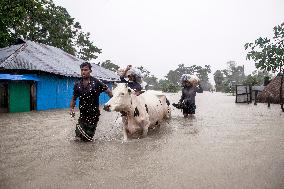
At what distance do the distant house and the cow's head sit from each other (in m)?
10.6

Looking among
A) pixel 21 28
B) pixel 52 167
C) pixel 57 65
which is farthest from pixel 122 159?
pixel 21 28

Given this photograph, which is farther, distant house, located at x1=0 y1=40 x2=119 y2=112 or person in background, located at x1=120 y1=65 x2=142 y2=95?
distant house, located at x1=0 y1=40 x2=119 y2=112

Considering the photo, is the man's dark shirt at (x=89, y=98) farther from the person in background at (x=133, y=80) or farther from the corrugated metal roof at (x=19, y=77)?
the corrugated metal roof at (x=19, y=77)

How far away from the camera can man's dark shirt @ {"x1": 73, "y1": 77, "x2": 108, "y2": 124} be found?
6594mm

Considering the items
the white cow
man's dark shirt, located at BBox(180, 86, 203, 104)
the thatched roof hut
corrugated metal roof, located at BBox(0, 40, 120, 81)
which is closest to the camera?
the white cow

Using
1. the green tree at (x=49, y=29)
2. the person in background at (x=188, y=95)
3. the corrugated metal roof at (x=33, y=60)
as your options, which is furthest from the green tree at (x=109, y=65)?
the person in background at (x=188, y=95)

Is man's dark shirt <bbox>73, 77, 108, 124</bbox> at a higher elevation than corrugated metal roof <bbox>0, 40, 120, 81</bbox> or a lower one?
lower

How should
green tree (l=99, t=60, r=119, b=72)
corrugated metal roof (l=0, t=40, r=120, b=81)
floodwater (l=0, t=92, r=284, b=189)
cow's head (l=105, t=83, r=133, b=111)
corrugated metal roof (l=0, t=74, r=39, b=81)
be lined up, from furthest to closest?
green tree (l=99, t=60, r=119, b=72), corrugated metal roof (l=0, t=40, r=120, b=81), corrugated metal roof (l=0, t=74, r=39, b=81), cow's head (l=105, t=83, r=133, b=111), floodwater (l=0, t=92, r=284, b=189)

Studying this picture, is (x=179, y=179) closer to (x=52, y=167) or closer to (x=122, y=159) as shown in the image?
(x=122, y=159)

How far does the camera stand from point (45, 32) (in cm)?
3234

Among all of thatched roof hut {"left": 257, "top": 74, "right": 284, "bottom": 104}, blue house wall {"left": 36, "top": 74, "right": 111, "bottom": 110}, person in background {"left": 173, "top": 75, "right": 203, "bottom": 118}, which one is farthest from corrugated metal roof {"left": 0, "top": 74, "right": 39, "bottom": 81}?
thatched roof hut {"left": 257, "top": 74, "right": 284, "bottom": 104}

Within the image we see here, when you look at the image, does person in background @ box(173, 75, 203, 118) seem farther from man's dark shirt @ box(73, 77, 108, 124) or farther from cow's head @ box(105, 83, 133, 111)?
man's dark shirt @ box(73, 77, 108, 124)

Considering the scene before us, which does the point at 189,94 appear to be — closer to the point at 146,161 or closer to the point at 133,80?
the point at 133,80

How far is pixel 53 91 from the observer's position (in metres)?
19.5
